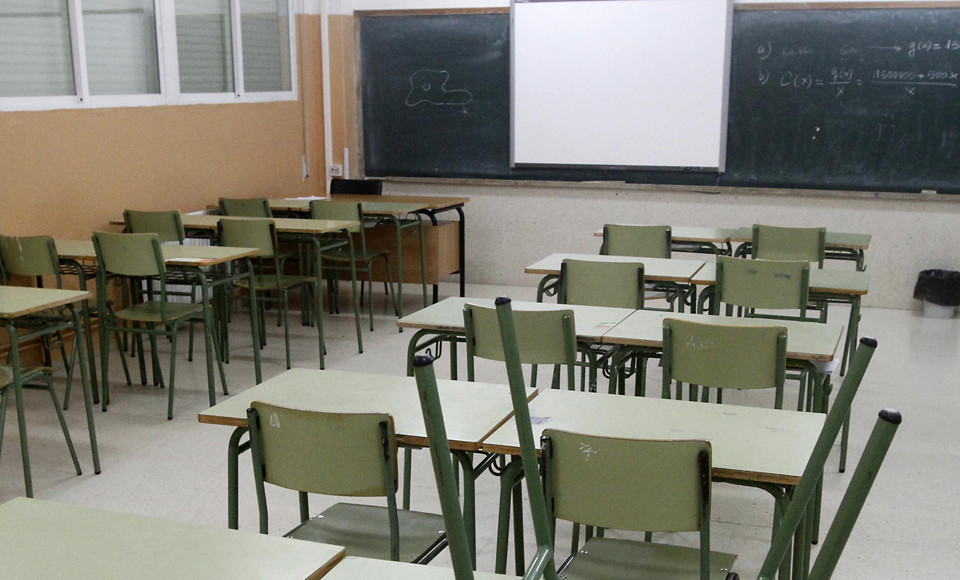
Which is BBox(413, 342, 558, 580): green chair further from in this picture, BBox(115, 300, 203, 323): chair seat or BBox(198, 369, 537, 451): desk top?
BBox(115, 300, 203, 323): chair seat

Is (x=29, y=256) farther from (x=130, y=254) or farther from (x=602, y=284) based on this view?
(x=602, y=284)

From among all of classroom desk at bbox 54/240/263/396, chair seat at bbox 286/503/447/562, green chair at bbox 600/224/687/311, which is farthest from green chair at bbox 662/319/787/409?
classroom desk at bbox 54/240/263/396

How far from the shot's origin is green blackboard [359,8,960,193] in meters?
6.86

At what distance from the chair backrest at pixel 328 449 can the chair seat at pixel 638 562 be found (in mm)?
509

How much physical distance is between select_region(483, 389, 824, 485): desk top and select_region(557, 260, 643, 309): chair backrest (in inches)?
66.3

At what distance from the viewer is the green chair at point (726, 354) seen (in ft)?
10.0

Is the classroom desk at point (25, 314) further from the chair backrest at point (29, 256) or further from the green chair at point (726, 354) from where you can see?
the green chair at point (726, 354)

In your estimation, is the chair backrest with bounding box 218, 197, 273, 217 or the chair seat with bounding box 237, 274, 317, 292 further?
the chair backrest with bounding box 218, 197, 273, 217

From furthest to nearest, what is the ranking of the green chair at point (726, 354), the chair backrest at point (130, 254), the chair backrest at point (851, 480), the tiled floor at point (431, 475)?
the chair backrest at point (130, 254) → the tiled floor at point (431, 475) → the green chair at point (726, 354) → the chair backrest at point (851, 480)

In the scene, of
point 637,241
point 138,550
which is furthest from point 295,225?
point 138,550

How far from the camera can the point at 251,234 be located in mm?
5391

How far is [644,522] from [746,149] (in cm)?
594

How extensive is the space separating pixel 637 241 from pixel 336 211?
81.1 inches

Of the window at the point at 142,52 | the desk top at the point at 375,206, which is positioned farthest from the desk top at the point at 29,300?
the desk top at the point at 375,206
